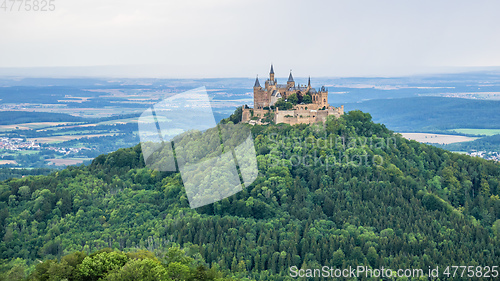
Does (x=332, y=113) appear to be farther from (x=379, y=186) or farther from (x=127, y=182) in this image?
(x=127, y=182)

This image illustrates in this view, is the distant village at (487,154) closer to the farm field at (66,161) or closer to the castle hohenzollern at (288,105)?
the castle hohenzollern at (288,105)

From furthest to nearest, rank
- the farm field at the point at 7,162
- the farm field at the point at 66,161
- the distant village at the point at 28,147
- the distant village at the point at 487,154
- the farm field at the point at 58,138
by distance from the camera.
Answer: the farm field at the point at 58,138
the distant village at the point at 28,147
the distant village at the point at 487,154
the farm field at the point at 7,162
the farm field at the point at 66,161

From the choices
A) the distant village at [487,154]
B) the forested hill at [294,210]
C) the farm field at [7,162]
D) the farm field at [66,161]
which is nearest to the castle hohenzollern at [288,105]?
the forested hill at [294,210]

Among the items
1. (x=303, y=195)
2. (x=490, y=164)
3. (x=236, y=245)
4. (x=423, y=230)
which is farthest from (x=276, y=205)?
(x=490, y=164)

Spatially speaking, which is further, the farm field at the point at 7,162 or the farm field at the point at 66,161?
the farm field at the point at 7,162

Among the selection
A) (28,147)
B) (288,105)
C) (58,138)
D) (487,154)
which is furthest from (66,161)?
(487,154)

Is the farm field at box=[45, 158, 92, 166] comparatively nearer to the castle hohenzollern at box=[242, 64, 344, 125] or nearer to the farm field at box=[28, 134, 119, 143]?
the farm field at box=[28, 134, 119, 143]

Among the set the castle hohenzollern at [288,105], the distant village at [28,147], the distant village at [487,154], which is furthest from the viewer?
the distant village at [28,147]

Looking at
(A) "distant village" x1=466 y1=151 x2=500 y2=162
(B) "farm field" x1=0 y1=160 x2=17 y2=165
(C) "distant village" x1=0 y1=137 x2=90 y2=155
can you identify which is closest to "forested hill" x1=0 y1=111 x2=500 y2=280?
(A) "distant village" x1=466 y1=151 x2=500 y2=162
